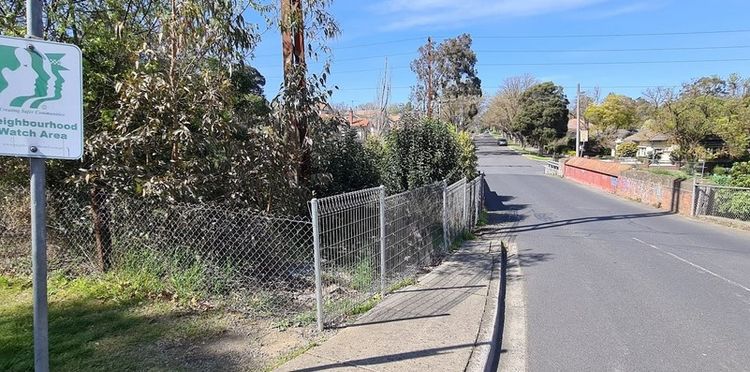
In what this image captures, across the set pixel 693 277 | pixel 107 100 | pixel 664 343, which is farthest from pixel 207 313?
pixel 693 277

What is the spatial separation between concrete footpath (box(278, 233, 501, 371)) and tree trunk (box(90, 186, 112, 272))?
133 inches

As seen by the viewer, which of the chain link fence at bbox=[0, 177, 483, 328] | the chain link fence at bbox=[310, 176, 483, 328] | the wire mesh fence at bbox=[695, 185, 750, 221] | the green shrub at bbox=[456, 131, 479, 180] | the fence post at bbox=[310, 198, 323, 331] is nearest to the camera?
the fence post at bbox=[310, 198, 323, 331]

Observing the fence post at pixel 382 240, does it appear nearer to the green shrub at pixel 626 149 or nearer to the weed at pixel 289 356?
the weed at pixel 289 356

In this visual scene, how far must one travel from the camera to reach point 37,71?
7.41 feet

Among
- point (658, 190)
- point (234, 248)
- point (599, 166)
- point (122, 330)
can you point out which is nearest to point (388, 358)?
point (234, 248)

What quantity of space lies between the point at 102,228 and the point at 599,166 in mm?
27376

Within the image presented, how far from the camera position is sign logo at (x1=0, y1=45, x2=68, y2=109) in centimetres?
218

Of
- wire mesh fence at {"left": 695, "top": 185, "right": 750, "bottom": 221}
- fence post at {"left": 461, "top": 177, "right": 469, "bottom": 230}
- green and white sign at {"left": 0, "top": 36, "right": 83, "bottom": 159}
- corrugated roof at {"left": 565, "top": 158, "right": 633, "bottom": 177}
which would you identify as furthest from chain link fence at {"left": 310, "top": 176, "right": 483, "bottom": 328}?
corrugated roof at {"left": 565, "top": 158, "right": 633, "bottom": 177}

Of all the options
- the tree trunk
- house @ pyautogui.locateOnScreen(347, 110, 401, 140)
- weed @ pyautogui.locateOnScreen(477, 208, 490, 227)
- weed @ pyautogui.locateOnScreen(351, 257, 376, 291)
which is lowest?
weed @ pyautogui.locateOnScreen(477, 208, 490, 227)

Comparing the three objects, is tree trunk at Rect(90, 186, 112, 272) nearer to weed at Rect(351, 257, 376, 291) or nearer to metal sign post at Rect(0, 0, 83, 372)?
weed at Rect(351, 257, 376, 291)

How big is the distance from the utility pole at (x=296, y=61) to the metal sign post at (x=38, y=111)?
4.09 meters

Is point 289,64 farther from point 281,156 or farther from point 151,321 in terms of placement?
point 151,321

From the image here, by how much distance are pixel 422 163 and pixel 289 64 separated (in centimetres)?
600

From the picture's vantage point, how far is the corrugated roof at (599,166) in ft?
81.0
